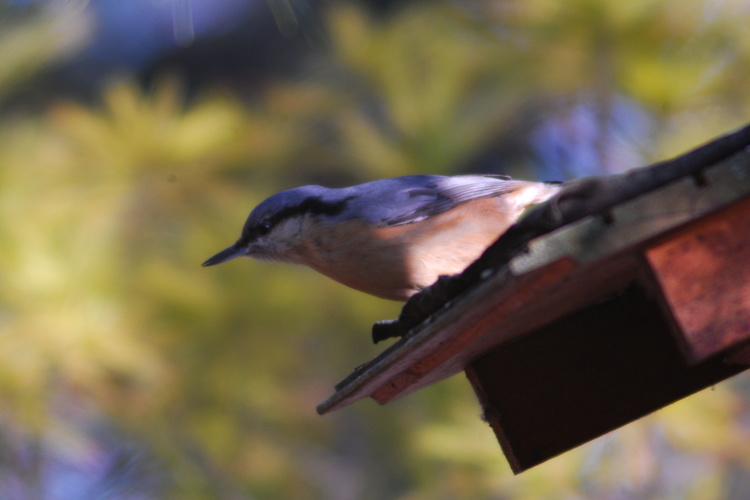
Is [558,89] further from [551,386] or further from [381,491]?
[551,386]

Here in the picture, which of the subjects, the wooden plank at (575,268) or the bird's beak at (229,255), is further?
the bird's beak at (229,255)

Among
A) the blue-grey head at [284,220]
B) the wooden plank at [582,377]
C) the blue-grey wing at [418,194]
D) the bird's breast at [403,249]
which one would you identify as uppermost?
the blue-grey head at [284,220]

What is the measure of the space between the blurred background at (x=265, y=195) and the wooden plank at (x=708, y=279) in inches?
77.1

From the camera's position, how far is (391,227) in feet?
6.19

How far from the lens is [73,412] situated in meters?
3.36

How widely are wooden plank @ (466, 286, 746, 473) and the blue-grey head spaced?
2.45ft

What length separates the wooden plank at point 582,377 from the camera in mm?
1338

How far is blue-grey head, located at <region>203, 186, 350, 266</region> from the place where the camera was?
6.75 ft

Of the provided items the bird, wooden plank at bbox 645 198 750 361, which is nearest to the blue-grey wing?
the bird

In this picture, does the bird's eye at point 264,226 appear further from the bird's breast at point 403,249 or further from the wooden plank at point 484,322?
the wooden plank at point 484,322

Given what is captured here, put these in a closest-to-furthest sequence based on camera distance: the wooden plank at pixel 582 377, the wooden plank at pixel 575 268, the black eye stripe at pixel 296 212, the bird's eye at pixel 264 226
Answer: the wooden plank at pixel 575 268
the wooden plank at pixel 582 377
the black eye stripe at pixel 296 212
the bird's eye at pixel 264 226

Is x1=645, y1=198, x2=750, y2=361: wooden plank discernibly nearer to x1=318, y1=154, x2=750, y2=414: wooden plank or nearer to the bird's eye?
x1=318, y1=154, x2=750, y2=414: wooden plank

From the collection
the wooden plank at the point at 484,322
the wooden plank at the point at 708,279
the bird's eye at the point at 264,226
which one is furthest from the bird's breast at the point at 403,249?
the wooden plank at the point at 708,279

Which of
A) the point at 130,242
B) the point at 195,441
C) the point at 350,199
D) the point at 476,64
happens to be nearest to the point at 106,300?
the point at 130,242
